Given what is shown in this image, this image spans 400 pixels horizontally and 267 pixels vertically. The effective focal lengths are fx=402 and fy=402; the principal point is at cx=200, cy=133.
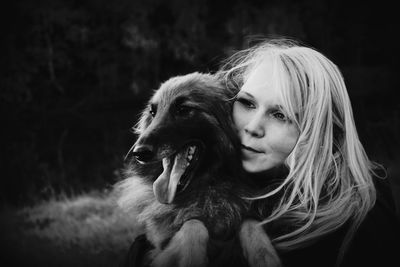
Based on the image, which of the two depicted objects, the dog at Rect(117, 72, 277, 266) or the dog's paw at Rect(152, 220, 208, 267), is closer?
the dog's paw at Rect(152, 220, 208, 267)

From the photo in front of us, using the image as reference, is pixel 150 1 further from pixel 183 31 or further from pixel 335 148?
pixel 335 148

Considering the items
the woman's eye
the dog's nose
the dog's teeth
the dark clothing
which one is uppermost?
the woman's eye

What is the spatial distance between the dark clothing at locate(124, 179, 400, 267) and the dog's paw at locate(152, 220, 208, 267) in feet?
0.42

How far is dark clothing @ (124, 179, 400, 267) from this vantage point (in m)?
1.89

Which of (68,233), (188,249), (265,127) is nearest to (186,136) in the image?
(265,127)

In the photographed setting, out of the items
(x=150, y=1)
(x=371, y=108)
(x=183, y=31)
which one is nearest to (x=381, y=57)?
(x=371, y=108)

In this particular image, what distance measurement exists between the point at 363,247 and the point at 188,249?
0.83 meters

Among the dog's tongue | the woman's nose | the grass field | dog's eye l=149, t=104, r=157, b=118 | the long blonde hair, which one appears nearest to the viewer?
the long blonde hair

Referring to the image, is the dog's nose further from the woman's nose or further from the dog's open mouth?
the woman's nose

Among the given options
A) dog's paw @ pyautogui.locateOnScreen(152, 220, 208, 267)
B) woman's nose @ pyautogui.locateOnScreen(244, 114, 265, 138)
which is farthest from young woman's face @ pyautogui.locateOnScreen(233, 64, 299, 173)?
dog's paw @ pyautogui.locateOnScreen(152, 220, 208, 267)

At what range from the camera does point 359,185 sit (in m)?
2.02

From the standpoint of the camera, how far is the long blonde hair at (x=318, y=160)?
2010 millimetres

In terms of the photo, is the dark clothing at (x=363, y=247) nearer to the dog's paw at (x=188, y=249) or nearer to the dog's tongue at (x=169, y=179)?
the dog's paw at (x=188, y=249)

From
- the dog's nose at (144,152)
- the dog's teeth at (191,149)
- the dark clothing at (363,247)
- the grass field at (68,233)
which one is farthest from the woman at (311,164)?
the grass field at (68,233)
